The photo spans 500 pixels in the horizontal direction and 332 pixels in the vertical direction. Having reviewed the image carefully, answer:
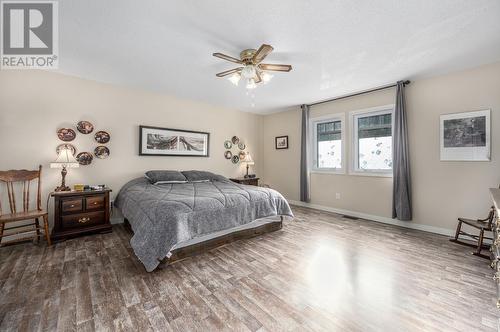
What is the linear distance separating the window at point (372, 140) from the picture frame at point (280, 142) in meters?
1.73

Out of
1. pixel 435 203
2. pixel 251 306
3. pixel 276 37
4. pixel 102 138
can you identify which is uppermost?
pixel 276 37

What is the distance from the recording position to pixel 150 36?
2.24 metres

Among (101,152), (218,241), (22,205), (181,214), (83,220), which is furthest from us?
(101,152)

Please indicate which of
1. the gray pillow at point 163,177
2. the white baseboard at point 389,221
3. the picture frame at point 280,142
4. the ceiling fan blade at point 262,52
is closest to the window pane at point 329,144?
the picture frame at point 280,142

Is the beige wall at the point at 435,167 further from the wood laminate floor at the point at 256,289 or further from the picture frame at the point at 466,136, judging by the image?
the wood laminate floor at the point at 256,289

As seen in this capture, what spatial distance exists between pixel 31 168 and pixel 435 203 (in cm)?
624

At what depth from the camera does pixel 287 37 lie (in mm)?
2238

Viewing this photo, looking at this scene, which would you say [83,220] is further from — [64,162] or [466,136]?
[466,136]

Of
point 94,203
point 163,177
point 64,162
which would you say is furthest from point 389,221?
point 64,162

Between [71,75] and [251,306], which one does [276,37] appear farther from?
[71,75]

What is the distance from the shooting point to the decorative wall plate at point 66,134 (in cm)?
320

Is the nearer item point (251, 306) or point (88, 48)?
point (251, 306)

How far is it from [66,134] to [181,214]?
2636mm

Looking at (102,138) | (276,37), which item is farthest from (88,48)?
(276,37)
